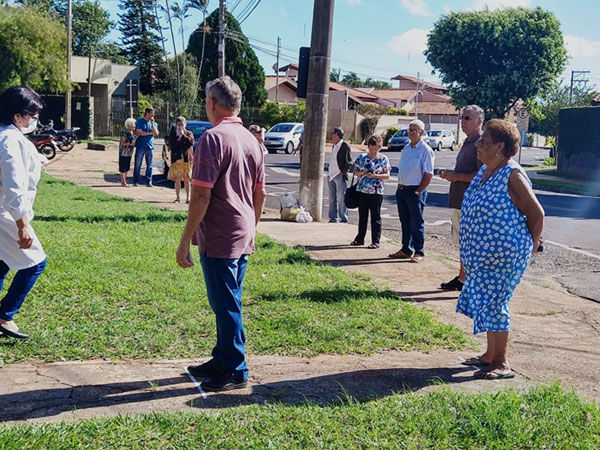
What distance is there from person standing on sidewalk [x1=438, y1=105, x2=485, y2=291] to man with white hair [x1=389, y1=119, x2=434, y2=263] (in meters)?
0.93

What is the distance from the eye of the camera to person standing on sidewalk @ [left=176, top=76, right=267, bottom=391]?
13.3 feet

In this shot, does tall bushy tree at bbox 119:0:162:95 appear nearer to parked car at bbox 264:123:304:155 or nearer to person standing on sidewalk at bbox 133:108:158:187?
parked car at bbox 264:123:304:155

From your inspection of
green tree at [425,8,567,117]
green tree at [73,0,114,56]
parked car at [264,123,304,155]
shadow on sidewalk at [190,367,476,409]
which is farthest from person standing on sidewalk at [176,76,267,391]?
green tree at [73,0,114,56]

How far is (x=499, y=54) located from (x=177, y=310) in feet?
120

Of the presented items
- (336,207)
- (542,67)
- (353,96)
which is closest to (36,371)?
(336,207)

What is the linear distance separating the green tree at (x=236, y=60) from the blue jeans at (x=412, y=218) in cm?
4738

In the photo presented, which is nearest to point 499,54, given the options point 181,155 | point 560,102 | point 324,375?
point 560,102

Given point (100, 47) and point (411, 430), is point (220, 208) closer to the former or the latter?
point (411, 430)

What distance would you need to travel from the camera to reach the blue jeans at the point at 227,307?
420cm

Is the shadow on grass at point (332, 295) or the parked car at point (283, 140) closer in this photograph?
the shadow on grass at point (332, 295)

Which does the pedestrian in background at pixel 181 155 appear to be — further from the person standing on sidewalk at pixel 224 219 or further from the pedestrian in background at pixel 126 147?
the person standing on sidewalk at pixel 224 219

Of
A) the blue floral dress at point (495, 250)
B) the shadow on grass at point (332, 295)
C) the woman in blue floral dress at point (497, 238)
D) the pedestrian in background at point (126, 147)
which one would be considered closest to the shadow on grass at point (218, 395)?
the woman in blue floral dress at point (497, 238)

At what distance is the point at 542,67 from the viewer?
38.0m

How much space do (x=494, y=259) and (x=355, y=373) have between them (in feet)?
3.94
